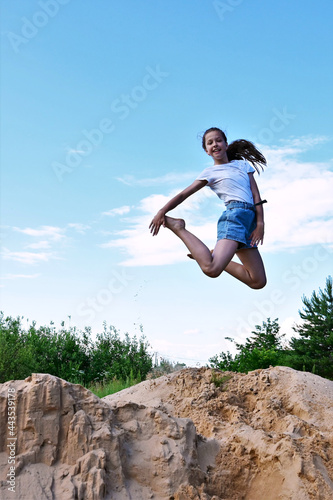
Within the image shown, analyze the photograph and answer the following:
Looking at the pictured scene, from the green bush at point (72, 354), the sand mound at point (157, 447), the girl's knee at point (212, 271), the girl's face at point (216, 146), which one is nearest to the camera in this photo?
the sand mound at point (157, 447)

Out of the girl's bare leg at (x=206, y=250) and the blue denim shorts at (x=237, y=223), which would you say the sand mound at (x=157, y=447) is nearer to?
the girl's bare leg at (x=206, y=250)

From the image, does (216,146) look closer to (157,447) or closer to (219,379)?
(219,379)

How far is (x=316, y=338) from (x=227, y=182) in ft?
31.6

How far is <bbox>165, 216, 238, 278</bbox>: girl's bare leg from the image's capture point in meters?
5.41

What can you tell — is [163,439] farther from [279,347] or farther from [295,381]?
[279,347]

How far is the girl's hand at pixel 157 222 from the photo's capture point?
5.46 metres

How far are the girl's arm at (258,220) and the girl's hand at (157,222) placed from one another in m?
1.21

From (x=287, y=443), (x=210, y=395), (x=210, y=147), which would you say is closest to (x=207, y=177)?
(x=210, y=147)

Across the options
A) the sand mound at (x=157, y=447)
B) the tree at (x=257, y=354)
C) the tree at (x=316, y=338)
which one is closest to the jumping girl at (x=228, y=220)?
the sand mound at (x=157, y=447)

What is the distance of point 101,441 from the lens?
3.78 m

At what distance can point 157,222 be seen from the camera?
547cm

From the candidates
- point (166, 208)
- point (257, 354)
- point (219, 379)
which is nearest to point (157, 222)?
point (166, 208)

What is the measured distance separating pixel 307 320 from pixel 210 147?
10050 millimetres

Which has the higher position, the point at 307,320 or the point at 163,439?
the point at 307,320
